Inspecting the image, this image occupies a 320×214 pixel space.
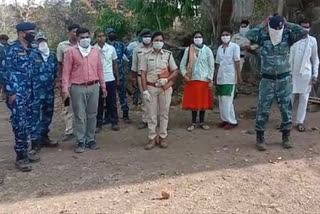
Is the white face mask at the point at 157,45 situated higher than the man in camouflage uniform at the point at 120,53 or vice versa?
the white face mask at the point at 157,45

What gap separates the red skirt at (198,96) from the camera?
784 centimetres

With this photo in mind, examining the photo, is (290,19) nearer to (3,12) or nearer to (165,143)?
(165,143)

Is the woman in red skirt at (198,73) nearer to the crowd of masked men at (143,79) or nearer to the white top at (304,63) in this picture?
the crowd of masked men at (143,79)

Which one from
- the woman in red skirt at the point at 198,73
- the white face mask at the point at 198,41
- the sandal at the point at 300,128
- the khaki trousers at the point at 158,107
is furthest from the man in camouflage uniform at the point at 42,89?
the sandal at the point at 300,128

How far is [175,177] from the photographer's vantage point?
563 centimetres

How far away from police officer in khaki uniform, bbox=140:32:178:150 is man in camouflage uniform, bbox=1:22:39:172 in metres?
1.61

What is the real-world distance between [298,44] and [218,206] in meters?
3.72

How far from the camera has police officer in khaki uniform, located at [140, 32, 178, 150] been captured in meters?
6.72

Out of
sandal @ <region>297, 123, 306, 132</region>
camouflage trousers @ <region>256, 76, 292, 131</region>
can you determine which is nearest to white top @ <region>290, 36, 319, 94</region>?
sandal @ <region>297, 123, 306, 132</region>

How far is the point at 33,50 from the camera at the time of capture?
6039 mm

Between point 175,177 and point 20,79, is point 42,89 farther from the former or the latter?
point 175,177

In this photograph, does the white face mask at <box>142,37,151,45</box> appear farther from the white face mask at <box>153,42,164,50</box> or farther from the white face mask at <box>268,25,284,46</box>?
the white face mask at <box>268,25,284,46</box>

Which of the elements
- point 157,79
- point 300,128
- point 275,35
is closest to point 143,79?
point 157,79

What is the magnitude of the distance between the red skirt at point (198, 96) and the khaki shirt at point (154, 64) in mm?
1109
